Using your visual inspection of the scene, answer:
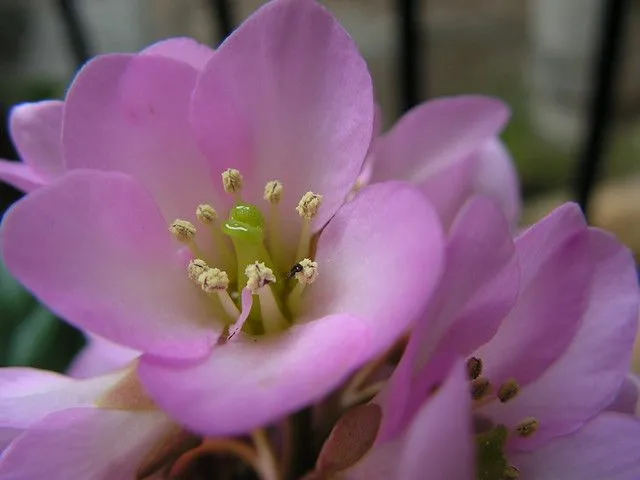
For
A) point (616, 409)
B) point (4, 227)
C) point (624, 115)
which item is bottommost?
point (624, 115)

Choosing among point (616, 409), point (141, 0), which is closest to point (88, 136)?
point (616, 409)

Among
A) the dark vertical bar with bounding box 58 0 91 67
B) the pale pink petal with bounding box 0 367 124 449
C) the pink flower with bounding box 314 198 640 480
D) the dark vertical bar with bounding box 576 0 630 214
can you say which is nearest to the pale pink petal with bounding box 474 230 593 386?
the pink flower with bounding box 314 198 640 480

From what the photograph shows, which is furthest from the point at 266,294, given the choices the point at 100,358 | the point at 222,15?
the point at 222,15

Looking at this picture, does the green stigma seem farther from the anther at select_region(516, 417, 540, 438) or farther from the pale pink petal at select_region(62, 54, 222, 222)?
the pale pink petal at select_region(62, 54, 222, 222)

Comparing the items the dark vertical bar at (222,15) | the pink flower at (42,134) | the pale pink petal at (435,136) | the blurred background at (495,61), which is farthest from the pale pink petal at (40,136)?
the blurred background at (495,61)

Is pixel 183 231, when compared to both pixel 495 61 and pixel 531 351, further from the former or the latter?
pixel 495 61

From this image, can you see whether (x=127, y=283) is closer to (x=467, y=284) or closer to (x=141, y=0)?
(x=467, y=284)
